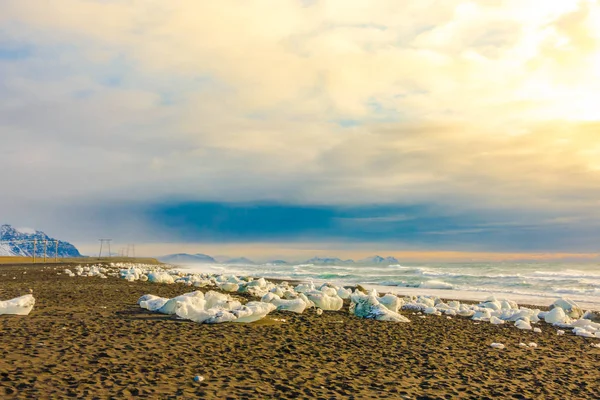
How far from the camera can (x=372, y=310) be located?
1512 cm

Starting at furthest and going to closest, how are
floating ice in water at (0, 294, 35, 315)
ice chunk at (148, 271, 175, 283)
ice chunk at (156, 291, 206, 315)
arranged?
ice chunk at (148, 271, 175, 283) < ice chunk at (156, 291, 206, 315) < floating ice in water at (0, 294, 35, 315)

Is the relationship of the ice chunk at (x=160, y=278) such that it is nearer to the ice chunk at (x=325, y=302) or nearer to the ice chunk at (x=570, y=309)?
the ice chunk at (x=325, y=302)

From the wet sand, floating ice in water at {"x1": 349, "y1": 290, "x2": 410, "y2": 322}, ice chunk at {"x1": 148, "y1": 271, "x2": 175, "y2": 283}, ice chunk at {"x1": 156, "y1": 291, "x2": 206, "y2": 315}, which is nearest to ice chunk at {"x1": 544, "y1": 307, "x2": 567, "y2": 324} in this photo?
the wet sand

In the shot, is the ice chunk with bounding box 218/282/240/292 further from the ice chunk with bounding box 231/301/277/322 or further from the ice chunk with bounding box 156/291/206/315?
the ice chunk with bounding box 231/301/277/322

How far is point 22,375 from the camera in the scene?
22.2ft

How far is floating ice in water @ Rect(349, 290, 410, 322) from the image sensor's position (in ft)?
48.5

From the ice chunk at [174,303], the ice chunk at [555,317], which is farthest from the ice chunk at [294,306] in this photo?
the ice chunk at [555,317]

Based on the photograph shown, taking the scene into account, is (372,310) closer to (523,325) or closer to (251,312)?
(251,312)

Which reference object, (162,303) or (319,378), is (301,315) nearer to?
(162,303)

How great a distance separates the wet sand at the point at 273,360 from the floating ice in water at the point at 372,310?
3.00 ft

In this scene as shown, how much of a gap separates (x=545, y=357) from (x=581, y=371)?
1.17 meters

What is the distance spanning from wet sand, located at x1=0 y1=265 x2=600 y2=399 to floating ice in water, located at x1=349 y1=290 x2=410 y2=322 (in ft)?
3.00

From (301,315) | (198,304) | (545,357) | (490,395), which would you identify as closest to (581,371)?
Answer: (545,357)

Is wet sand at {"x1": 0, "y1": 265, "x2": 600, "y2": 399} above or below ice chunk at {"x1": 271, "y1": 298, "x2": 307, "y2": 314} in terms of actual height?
below
